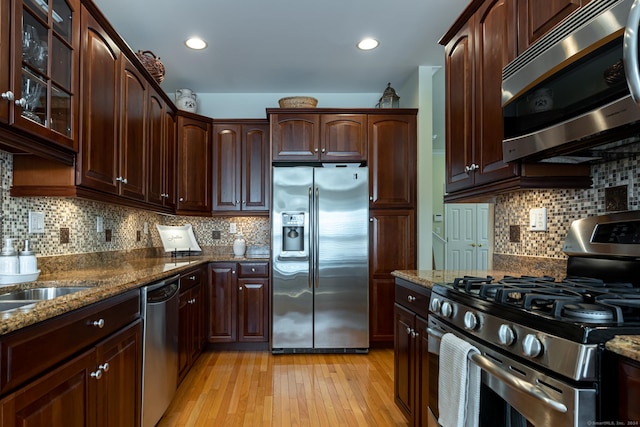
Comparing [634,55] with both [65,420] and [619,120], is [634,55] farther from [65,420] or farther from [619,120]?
[65,420]

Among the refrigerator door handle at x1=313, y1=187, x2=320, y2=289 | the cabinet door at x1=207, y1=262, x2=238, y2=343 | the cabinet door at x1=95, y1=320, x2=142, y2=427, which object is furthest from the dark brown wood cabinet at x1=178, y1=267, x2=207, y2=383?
the refrigerator door handle at x1=313, y1=187, x2=320, y2=289

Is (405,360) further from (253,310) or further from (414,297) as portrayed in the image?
(253,310)

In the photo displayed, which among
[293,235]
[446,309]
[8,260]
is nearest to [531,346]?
[446,309]

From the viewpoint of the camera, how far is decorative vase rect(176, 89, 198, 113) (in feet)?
13.1

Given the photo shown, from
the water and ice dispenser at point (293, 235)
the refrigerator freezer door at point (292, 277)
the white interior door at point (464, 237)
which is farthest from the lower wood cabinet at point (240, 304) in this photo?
the white interior door at point (464, 237)

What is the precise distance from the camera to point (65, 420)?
128 cm

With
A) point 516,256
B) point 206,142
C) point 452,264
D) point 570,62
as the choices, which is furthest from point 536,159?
point 452,264

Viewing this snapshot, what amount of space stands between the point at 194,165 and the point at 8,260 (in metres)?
2.34

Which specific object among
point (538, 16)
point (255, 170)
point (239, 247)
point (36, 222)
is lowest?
point (239, 247)

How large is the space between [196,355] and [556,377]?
2.90 m

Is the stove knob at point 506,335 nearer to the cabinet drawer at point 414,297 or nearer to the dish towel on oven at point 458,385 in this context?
the dish towel on oven at point 458,385

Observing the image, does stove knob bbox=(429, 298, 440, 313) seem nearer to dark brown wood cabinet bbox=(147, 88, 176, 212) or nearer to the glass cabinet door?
the glass cabinet door

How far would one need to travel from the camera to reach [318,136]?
3.85 meters

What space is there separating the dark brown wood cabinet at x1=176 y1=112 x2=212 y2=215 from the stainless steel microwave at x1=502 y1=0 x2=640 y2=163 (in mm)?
2970
